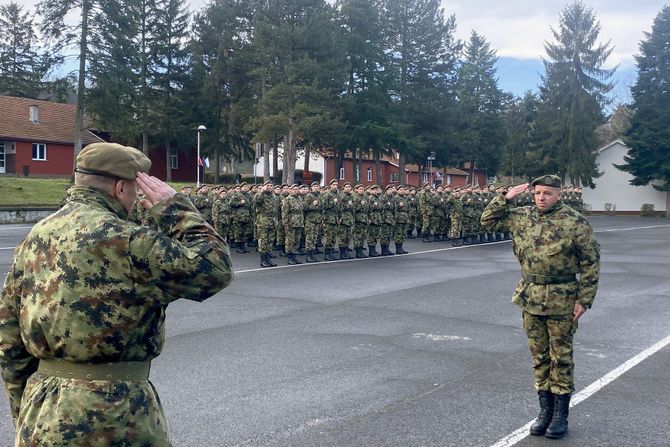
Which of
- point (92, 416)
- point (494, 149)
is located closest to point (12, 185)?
point (92, 416)

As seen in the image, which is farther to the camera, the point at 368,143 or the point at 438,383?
the point at 368,143

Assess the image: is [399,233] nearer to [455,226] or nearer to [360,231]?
[360,231]

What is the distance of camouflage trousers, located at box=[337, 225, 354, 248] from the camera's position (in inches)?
743

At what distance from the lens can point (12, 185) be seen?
36.7m

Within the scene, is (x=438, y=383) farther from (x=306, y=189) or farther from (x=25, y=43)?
(x=25, y=43)

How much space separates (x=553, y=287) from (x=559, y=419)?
1029 mm

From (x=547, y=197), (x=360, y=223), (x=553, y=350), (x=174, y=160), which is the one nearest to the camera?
(x=553, y=350)

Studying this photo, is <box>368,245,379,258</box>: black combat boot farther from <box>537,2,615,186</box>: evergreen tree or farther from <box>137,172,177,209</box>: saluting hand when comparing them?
<box>537,2,615,186</box>: evergreen tree

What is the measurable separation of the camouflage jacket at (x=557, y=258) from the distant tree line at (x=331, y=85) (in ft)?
121

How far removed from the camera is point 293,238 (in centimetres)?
1773

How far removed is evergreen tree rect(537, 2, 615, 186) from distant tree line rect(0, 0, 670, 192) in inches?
3.7

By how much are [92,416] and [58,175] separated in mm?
50119

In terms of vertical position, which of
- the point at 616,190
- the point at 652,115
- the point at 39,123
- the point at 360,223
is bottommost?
the point at 360,223

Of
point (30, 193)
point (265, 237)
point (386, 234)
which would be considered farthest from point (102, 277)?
point (30, 193)
